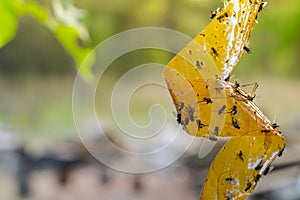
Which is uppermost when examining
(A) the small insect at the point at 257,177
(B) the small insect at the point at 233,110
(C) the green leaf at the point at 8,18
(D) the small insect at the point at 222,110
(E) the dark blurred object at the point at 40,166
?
(E) the dark blurred object at the point at 40,166

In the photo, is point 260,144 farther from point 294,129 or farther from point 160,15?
point 294,129

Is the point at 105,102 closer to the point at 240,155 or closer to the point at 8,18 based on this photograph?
the point at 8,18

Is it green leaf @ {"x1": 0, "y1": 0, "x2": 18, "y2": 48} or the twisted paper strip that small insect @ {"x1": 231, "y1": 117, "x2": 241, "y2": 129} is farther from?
green leaf @ {"x1": 0, "y1": 0, "x2": 18, "y2": 48}

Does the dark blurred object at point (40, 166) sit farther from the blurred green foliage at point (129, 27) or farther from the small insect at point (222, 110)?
the small insect at point (222, 110)

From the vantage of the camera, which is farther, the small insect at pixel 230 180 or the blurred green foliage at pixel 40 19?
the blurred green foliage at pixel 40 19

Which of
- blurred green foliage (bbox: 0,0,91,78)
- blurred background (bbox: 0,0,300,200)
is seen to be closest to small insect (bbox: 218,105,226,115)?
blurred green foliage (bbox: 0,0,91,78)

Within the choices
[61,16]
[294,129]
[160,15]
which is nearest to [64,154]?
[160,15]

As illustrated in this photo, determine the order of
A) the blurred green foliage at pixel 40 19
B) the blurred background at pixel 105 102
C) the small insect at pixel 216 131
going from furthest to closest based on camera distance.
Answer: the blurred background at pixel 105 102 → the blurred green foliage at pixel 40 19 → the small insect at pixel 216 131

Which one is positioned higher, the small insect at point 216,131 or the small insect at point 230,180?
the small insect at point 216,131

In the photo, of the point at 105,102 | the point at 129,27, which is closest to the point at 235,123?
the point at 105,102

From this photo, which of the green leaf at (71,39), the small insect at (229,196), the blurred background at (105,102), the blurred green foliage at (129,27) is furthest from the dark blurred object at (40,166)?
the small insect at (229,196)

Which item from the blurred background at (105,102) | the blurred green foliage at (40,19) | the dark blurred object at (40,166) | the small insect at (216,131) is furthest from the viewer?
the dark blurred object at (40,166)
